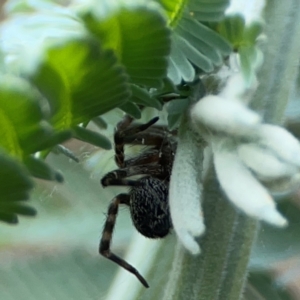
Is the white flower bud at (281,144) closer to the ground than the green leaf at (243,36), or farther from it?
closer to the ground

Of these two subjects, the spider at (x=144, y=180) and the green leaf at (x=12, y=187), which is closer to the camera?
the green leaf at (x=12, y=187)

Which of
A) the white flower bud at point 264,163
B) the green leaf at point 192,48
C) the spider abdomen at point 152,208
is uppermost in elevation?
the green leaf at point 192,48

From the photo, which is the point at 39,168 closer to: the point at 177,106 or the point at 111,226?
the point at 177,106

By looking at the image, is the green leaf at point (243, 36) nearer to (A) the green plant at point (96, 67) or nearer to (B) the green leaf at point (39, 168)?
(A) the green plant at point (96, 67)

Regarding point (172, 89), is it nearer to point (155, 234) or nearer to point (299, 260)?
point (155, 234)

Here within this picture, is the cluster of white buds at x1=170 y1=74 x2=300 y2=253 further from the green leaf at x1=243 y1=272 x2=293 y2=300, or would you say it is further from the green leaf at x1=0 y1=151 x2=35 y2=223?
the green leaf at x1=243 y1=272 x2=293 y2=300

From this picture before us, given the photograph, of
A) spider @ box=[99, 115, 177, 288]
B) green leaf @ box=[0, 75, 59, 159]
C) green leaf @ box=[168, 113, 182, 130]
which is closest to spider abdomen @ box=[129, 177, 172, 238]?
spider @ box=[99, 115, 177, 288]

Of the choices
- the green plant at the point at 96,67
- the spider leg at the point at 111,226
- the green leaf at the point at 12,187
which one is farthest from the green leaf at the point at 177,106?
the spider leg at the point at 111,226
